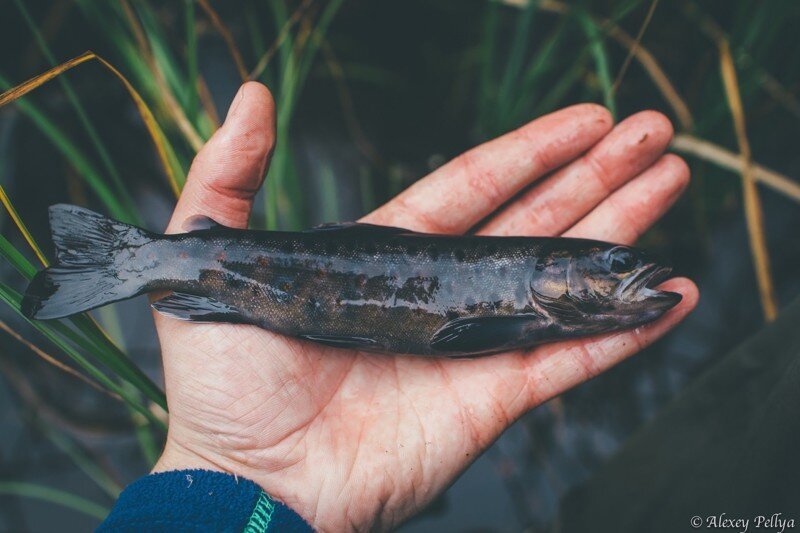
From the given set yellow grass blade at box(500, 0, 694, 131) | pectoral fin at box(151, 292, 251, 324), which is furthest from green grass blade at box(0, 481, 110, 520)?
yellow grass blade at box(500, 0, 694, 131)

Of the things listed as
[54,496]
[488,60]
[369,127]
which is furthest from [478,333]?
[54,496]

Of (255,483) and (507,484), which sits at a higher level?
(255,483)

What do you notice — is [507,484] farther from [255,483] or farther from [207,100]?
[207,100]

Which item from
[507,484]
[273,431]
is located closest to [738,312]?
[507,484]

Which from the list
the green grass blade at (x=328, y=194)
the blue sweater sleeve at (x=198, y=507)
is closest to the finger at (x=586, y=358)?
the blue sweater sleeve at (x=198, y=507)

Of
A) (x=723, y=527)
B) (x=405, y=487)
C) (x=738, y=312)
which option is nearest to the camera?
(x=723, y=527)

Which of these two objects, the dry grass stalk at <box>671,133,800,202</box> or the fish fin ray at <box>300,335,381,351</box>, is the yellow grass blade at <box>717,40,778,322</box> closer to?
the dry grass stalk at <box>671,133,800,202</box>

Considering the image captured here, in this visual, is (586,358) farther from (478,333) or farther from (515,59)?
(515,59)

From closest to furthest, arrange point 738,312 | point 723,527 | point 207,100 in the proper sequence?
point 723,527 < point 207,100 < point 738,312
